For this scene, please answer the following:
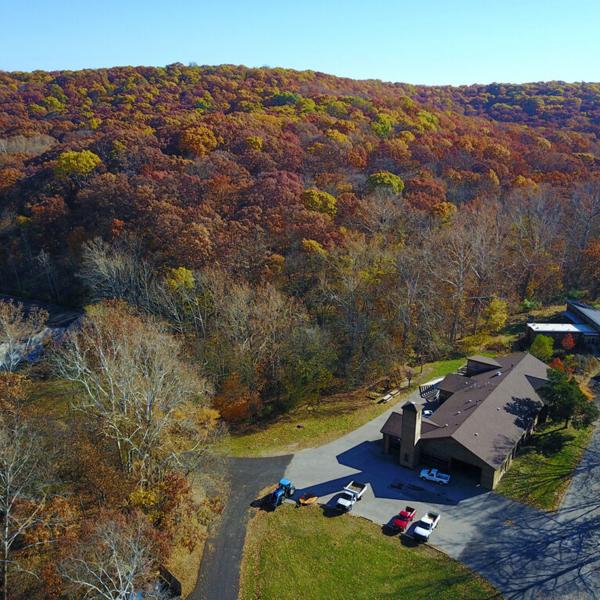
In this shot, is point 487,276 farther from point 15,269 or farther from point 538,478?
point 15,269

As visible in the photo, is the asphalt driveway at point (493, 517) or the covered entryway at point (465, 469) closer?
the asphalt driveway at point (493, 517)

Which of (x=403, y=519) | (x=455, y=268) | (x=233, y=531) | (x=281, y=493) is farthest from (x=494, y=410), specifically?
(x=455, y=268)

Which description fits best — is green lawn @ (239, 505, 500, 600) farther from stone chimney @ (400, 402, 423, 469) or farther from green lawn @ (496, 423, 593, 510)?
green lawn @ (496, 423, 593, 510)

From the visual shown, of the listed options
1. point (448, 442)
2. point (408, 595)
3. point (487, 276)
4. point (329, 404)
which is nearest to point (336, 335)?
point (329, 404)

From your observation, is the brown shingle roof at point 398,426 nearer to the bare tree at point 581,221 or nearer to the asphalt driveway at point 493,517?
the asphalt driveway at point 493,517

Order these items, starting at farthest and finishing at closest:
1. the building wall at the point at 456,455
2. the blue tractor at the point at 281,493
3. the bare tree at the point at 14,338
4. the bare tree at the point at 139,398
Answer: the bare tree at the point at 14,338 → the building wall at the point at 456,455 → the blue tractor at the point at 281,493 → the bare tree at the point at 139,398

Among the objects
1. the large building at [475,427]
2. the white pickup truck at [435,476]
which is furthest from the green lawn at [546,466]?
the white pickup truck at [435,476]

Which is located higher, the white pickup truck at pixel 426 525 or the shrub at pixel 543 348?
the shrub at pixel 543 348
